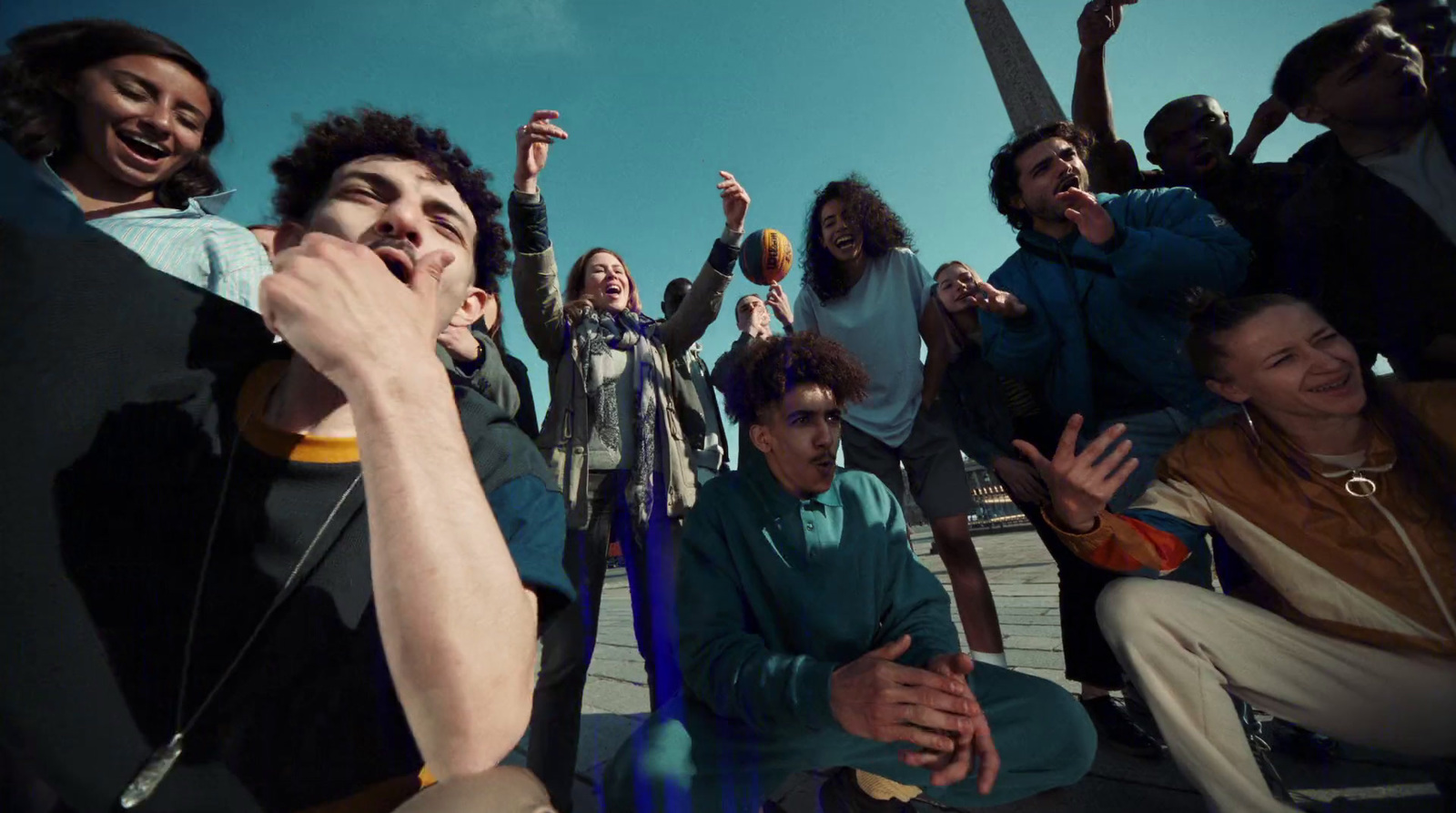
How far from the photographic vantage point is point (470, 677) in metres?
0.71

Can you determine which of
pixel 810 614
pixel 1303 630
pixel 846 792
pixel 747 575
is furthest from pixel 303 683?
pixel 1303 630

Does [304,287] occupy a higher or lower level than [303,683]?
higher

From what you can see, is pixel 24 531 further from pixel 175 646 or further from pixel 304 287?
pixel 304 287

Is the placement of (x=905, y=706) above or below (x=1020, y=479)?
below

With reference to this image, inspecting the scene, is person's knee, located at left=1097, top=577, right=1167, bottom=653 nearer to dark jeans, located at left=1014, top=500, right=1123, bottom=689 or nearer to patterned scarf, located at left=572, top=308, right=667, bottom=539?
dark jeans, located at left=1014, top=500, right=1123, bottom=689

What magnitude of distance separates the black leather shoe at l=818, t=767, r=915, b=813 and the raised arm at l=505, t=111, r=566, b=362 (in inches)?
84.4

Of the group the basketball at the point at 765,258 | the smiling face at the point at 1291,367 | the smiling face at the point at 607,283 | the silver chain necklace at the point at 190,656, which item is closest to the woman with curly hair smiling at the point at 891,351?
the basketball at the point at 765,258

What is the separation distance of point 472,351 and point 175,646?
1.76 meters

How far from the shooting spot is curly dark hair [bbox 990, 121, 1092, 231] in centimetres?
255

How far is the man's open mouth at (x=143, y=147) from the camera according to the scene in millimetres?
1346

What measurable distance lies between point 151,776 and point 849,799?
5.57ft

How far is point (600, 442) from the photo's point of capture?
2615 mm

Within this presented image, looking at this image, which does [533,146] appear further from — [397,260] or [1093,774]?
[1093,774]

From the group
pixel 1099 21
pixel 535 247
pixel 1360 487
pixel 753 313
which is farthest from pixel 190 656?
pixel 1099 21
